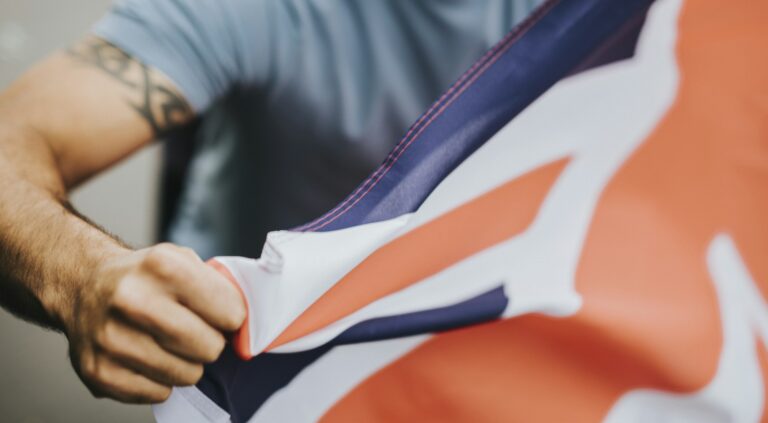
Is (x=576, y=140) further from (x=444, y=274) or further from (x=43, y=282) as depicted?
(x=43, y=282)

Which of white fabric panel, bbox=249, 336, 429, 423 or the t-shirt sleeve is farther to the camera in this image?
the t-shirt sleeve

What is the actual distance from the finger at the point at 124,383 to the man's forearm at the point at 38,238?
6 cm

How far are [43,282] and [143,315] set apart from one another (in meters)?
0.16

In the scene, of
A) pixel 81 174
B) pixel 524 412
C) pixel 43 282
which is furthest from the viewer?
pixel 81 174

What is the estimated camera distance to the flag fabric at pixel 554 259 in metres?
0.41

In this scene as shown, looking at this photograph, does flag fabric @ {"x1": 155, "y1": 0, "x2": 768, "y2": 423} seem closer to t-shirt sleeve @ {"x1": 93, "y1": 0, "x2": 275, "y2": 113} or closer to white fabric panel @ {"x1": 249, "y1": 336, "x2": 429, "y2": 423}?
white fabric panel @ {"x1": 249, "y1": 336, "x2": 429, "y2": 423}

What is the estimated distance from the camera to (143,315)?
42cm

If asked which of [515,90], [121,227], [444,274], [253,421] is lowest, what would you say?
[121,227]

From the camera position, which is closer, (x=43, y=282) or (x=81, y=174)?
(x=43, y=282)

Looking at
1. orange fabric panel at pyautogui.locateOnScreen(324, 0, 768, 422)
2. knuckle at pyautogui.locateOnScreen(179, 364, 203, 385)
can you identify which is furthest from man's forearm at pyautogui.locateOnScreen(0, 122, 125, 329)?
orange fabric panel at pyautogui.locateOnScreen(324, 0, 768, 422)

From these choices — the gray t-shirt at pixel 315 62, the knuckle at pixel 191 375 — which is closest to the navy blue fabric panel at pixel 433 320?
the knuckle at pixel 191 375

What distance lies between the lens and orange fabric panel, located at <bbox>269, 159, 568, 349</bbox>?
44cm

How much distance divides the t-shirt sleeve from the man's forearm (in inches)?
6.2

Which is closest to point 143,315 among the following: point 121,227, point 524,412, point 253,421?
point 253,421
